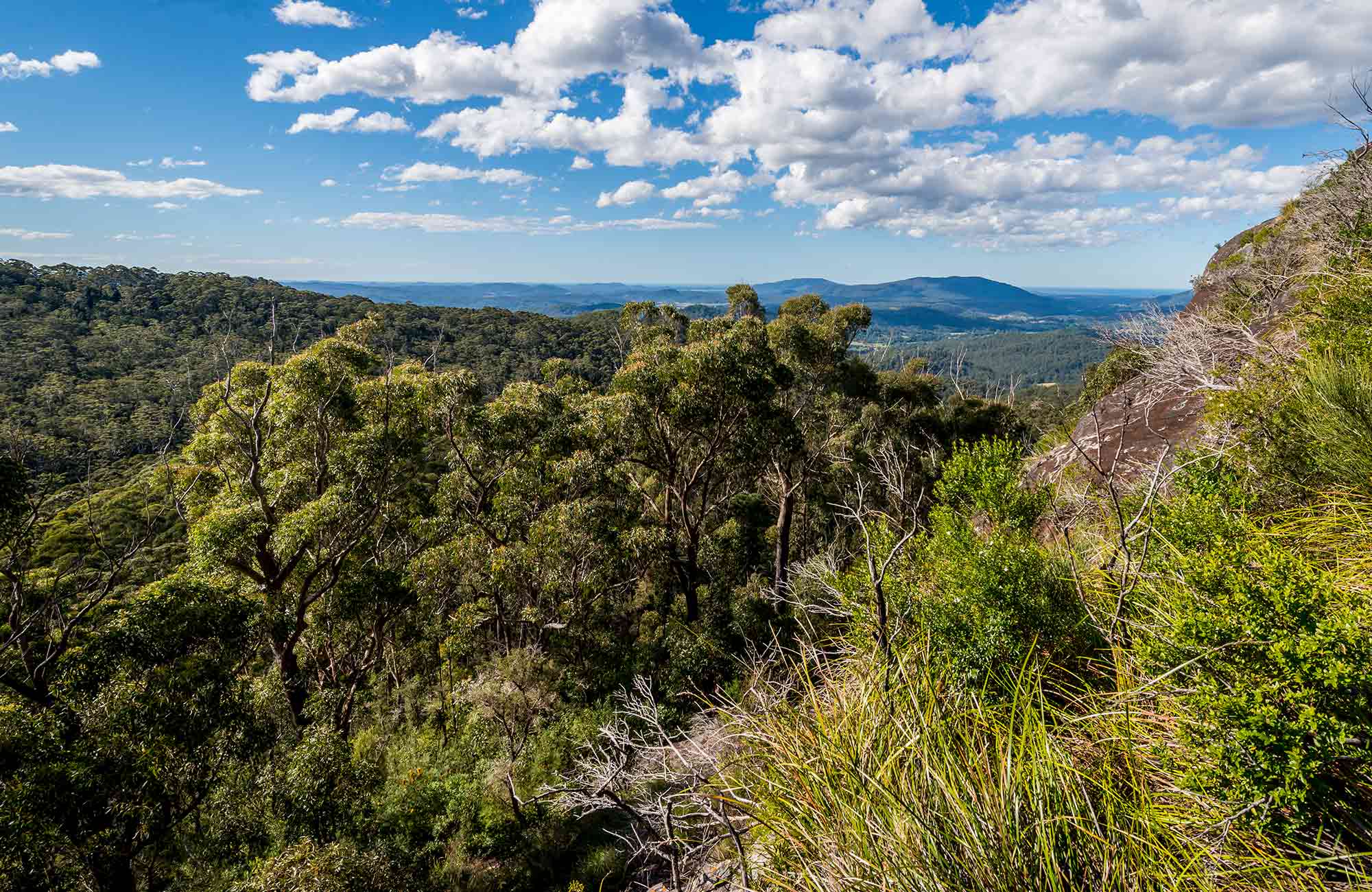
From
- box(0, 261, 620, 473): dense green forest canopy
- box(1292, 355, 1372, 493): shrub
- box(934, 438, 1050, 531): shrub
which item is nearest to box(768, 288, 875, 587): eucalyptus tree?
box(934, 438, 1050, 531): shrub

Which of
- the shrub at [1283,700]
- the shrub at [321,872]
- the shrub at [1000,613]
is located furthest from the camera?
the shrub at [321,872]

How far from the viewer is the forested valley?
2250 millimetres

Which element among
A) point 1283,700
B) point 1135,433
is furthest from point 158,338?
point 1283,700

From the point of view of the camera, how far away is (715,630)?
41.5 feet

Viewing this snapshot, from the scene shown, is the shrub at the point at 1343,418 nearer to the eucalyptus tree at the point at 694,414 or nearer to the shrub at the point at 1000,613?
the shrub at the point at 1000,613

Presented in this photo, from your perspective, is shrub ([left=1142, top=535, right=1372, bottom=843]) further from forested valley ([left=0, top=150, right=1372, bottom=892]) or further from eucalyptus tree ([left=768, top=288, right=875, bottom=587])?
eucalyptus tree ([left=768, top=288, right=875, bottom=587])

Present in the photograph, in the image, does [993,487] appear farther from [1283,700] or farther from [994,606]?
[1283,700]

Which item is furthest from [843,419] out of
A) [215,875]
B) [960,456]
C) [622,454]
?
[215,875]

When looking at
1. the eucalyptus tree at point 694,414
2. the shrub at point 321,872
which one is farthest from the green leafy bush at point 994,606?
the eucalyptus tree at point 694,414

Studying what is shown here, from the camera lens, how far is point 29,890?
15.2 feet

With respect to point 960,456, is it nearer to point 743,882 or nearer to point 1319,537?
point 1319,537

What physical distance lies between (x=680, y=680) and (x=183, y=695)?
7928 mm

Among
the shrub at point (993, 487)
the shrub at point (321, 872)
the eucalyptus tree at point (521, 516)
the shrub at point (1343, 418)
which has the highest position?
Result: the shrub at point (1343, 418)

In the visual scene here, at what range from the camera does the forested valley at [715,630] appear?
7.38 feet
